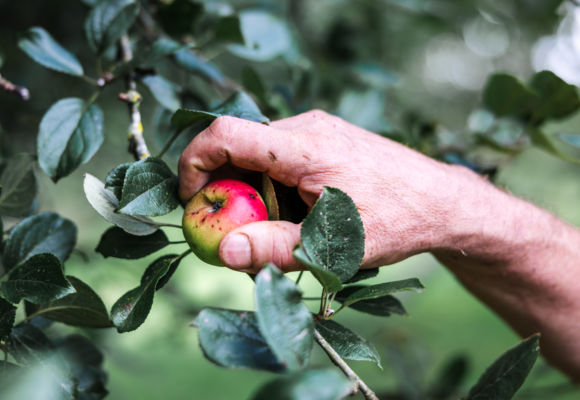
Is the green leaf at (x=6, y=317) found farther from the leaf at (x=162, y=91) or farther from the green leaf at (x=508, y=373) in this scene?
the green leaf at (x=508, y=373)

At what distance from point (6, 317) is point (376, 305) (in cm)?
58

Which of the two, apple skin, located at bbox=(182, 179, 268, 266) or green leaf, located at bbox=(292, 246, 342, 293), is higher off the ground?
green leaf, located at bbox=(292, 246, 342, 293)

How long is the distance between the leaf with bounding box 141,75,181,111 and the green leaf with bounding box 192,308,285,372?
1.94ft

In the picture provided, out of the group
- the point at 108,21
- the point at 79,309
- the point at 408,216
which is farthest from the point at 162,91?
the point at 408,216

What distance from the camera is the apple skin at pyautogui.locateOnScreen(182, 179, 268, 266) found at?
0.70m

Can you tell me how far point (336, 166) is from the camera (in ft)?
2.52

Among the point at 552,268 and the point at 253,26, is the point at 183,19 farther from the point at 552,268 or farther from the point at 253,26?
the point at 552,268

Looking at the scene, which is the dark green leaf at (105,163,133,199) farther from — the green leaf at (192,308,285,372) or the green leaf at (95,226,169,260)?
the green leaf at (192,308,285,372)

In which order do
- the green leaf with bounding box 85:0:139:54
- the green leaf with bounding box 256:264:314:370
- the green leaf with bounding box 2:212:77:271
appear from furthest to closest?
the green leaf with bounding box 85:0:139:54
the green leaf with bounding box 2:212:77:271
the green leaf with bounding box 256:264:314:370

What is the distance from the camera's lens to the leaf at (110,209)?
27.1 inches

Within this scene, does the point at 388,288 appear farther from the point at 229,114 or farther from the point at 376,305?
the point at 229,114

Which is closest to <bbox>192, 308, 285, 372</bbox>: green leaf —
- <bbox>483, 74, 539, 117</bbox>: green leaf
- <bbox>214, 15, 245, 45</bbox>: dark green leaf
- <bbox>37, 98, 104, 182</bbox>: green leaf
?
<bbox>37, 98, 104, 182</bbox>: green leaf

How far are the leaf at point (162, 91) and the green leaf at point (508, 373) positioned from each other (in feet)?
2.59

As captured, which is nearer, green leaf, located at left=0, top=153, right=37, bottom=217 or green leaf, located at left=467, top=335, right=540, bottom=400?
green leaf, located at left=467, top=335, right=540, bottom=400
